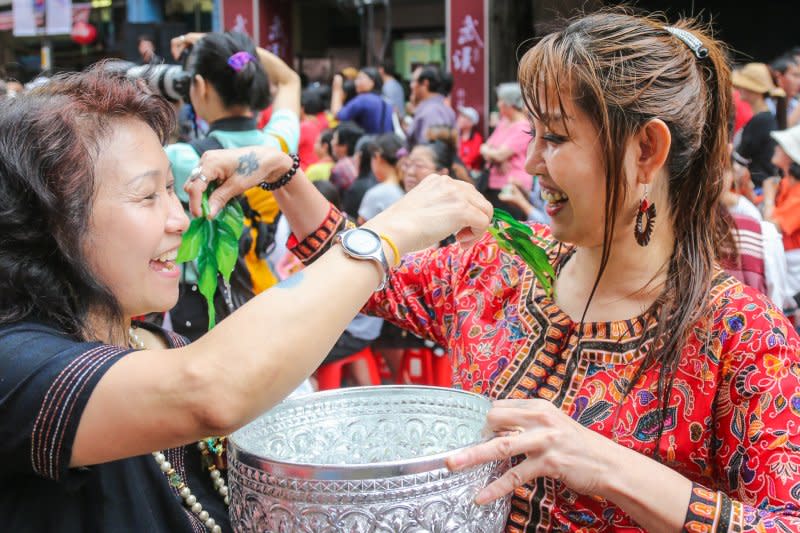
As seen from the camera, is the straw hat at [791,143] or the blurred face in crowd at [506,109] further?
the blurred face in crowd at [506,109]

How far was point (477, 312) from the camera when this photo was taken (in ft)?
5.20

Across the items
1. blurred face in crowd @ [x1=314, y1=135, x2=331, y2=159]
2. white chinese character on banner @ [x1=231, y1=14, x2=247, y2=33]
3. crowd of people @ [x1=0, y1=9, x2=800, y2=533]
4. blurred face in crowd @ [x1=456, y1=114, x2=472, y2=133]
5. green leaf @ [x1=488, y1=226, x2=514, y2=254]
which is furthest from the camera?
white chinese character on banner @ [x1=231, y1=14, x2=247, y2=33]

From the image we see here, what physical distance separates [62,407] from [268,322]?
0.26 m

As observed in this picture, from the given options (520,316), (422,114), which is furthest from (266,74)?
(422,114)

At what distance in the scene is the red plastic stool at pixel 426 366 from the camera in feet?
13.9

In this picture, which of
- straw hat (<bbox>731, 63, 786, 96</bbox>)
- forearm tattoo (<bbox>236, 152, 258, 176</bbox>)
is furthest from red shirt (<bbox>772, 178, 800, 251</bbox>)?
forearm tattoo (<bbox>236, 152, 258, 176</bbox>)

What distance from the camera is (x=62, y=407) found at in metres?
0.96

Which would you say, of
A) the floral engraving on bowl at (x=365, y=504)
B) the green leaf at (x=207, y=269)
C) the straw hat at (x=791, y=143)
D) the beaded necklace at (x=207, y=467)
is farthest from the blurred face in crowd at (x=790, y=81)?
the floral engraving on bowl at (x=365, y=504)

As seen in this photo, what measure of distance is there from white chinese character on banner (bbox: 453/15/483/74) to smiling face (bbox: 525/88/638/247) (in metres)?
8.74

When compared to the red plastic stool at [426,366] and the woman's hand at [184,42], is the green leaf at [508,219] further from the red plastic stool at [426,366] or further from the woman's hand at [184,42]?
the red plastic stool at [426,366]

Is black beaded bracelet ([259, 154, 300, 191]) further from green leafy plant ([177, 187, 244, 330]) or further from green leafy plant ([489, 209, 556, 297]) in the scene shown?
green leafy plant ([489, 209, 556, 297])

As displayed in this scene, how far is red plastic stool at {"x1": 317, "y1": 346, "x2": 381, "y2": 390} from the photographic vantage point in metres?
3.98

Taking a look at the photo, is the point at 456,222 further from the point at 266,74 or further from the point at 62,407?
the point at 266,74

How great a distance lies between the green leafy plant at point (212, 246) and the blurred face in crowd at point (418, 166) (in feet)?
9.85
